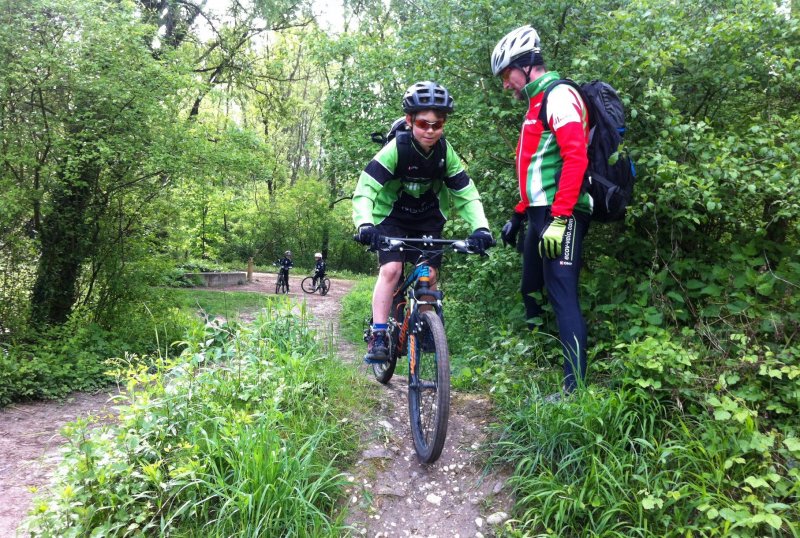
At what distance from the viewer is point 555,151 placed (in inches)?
105

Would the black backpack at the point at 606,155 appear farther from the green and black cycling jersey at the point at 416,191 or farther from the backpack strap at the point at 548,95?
the green and black cycling jersey at the point at 416,191

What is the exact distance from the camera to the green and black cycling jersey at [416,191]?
2.92 metres

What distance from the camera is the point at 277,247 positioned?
28.9 meters

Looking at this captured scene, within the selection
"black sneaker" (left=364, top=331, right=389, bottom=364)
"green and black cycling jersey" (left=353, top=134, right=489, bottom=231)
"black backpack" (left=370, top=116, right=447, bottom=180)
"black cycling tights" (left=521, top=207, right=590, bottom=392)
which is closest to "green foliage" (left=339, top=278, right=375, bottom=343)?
"black sneaker" (left=364, top=331, right=389, bottom=364)

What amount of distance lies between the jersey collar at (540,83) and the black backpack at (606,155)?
0.12m

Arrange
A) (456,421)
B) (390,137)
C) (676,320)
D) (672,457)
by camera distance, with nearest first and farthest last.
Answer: (672,457)
(676,320)
(456,421)
(390,137)

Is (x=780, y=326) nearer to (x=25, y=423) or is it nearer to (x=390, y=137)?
(x=390, y=137)

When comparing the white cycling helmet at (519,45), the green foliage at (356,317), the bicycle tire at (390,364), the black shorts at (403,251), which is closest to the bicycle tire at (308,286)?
the green foliage at (356,317)

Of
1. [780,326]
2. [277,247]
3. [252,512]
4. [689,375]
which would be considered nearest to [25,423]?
[252,512]

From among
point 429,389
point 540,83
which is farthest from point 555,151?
point 429,389

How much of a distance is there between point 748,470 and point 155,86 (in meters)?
6.63

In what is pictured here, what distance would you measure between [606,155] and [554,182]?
0.30 meters

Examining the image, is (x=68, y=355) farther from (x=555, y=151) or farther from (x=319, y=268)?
(x=319, y=268)

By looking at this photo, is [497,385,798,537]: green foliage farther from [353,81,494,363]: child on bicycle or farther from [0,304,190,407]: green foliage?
[0,304,190,407]: green foliage
